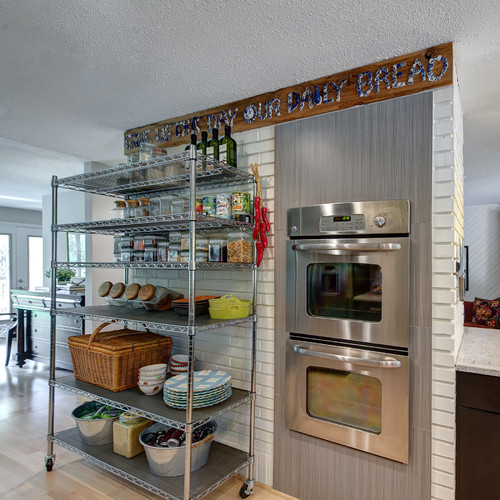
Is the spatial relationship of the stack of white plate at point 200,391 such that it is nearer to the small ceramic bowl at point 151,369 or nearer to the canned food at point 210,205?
the small ceramic bowl at point 151,369

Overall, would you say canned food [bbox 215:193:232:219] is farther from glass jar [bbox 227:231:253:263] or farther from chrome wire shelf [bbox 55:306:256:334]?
chrome wire shelf [bbox 55:306:256:334]

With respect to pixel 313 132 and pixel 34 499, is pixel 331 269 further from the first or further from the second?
pixel 34 499

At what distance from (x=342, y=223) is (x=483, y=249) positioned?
5.65m

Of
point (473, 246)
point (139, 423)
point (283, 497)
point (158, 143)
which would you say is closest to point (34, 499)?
point (139, 423)

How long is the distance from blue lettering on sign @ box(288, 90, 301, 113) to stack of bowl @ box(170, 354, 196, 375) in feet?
5.36

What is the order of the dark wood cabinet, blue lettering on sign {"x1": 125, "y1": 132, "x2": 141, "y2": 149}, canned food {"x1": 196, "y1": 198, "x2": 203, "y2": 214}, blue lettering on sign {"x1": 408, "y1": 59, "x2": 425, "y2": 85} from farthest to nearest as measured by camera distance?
blue lettering on sign {"x1": 125, "y1": 132, "x2": 141, "y2": 149}, canned food {"x1": 196, "y1": 198, "x2": 203, "y2": 214}, blue lettering on sign {"x1": 408, "y1": 59, "x2": 425, "y2": 85}, the dark wood cabinet

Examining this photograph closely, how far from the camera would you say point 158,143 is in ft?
9.18

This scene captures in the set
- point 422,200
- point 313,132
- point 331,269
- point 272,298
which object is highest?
point 313,132

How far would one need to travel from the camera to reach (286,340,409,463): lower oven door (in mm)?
1771

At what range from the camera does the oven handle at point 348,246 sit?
1.78 metres

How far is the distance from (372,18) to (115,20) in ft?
3.43

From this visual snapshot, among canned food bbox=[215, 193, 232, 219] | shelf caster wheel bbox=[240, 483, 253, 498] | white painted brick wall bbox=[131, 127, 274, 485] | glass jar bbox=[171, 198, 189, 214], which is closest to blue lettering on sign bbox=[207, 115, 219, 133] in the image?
white painted brick wall bbox=[131, 127, 274, 485]

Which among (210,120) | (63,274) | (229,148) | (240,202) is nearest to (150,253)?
(240,202)

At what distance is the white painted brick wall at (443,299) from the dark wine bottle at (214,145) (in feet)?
3.80
